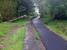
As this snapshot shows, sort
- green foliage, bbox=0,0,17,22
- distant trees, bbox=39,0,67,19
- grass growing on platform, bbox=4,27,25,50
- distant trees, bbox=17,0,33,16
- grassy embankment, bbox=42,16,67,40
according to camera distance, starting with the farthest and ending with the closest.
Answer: distant trees, bbox=17,0,33,16, green foliage, bbox=0,0,17,22, distant trees, bbox=39,0,67,19, grassy embankment, bbox=42,16,67,40, grass growing on platform, bbox=4,27,25,50

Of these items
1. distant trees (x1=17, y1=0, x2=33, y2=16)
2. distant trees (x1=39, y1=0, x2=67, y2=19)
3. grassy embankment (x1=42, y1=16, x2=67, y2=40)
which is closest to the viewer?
grassy embankment (x1=42, y1=16, x2=67, y2=40)

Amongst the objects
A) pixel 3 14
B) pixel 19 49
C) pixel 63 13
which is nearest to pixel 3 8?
pixel 3 14

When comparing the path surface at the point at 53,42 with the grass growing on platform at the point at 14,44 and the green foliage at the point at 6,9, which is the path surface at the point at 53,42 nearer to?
the grass growing on platform at the point at 14,44

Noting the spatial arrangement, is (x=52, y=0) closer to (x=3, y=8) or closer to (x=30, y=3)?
(x=3, y=8)

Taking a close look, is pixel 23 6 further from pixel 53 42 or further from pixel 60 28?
pixel 53 42

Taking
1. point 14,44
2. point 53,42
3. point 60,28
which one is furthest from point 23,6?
point 14,44

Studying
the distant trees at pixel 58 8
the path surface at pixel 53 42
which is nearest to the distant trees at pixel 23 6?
the distant trees at pixel 58 8

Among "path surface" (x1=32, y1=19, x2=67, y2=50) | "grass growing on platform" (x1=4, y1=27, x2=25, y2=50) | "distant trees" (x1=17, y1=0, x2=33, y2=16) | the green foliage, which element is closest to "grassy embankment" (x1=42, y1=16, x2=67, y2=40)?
"path surface" (x1=32, y1=19, x2=67, y2=50)

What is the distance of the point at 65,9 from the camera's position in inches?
1658

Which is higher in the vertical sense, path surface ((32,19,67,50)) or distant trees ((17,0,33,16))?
path surface ((32,19,67,50))

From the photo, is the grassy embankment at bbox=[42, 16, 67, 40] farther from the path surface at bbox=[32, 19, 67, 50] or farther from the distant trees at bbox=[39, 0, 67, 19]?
the distant trees at bbox=[39, 0, 67, 19]

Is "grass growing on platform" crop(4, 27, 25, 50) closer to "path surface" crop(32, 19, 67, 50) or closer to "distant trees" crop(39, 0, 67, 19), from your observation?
"path surface" crop(32, 19, 67, 50)

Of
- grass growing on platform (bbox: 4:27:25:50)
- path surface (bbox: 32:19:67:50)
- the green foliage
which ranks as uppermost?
grass growing on platform (bbox: 4:27:25:50)

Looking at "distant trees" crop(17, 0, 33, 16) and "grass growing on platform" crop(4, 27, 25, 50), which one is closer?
"grass growing on platform" crop(4, 27, 25, 50)
